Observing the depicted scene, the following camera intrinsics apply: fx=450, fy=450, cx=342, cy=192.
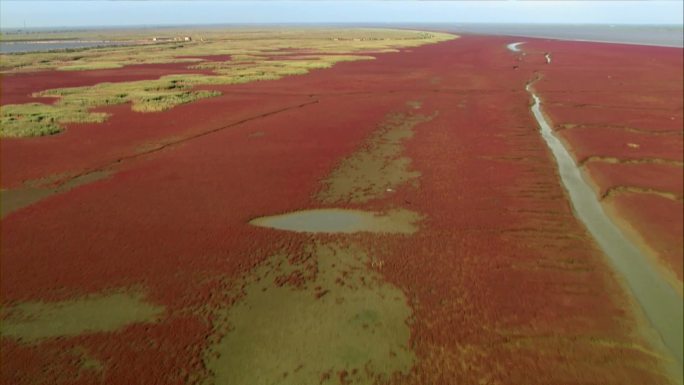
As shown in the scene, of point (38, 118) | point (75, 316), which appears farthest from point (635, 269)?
point (38, 118)

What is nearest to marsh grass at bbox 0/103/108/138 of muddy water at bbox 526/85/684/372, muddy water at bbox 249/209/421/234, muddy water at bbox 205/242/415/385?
muddy water at bbox 249/209/421/234

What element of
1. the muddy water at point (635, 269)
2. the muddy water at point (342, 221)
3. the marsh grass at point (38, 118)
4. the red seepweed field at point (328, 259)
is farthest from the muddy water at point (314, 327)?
the marsh grass at point (38, 118)

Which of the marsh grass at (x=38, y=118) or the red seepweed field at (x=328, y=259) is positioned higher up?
the marsh grass at (x=38, y=118)

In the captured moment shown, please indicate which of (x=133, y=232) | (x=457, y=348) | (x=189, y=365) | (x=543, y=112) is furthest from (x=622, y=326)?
(x=543, y=112)

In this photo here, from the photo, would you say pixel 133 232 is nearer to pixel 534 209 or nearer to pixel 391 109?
pixel 534 209

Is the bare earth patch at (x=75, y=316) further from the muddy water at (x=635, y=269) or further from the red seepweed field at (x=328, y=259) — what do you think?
the muddy water at (x=635, y=269)
